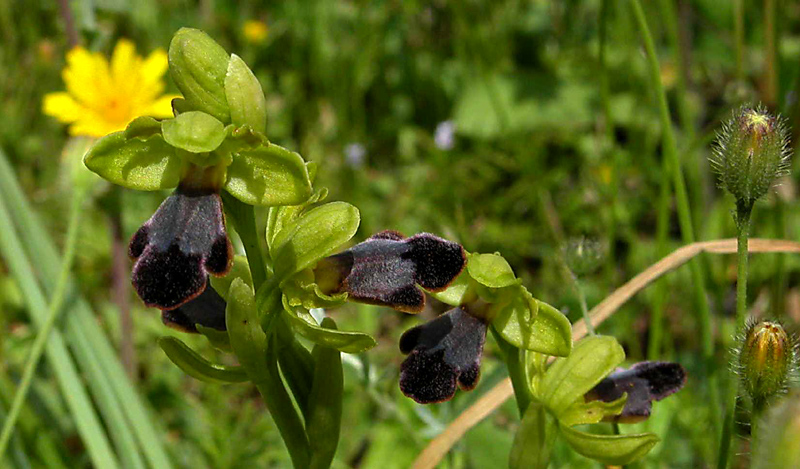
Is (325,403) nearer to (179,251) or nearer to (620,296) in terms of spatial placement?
(179,251)

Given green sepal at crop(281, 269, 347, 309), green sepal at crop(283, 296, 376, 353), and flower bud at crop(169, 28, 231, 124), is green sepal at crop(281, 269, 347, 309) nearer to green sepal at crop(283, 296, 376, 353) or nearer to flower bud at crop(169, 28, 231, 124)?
green sepal at crop(283, 296, 376, 353)

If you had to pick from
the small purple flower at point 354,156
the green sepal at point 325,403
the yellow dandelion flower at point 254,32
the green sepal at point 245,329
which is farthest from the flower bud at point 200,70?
the yellow dandelion flower at point 254,32

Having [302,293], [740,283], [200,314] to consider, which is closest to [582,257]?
[740,283]

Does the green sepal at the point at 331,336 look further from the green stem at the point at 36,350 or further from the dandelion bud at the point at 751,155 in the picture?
the green stem at the point at 36,350

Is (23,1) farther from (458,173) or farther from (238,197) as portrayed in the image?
(238,197)

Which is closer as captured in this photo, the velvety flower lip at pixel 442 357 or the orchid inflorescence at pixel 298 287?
the orchid inflorescence at pixel 298 287

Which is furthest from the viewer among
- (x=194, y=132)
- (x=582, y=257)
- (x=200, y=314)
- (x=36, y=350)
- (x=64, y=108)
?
(x=64, y=108)

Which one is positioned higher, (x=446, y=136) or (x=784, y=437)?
(x=784, y=437)

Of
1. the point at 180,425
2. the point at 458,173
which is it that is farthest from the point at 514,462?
the point at 458,173
